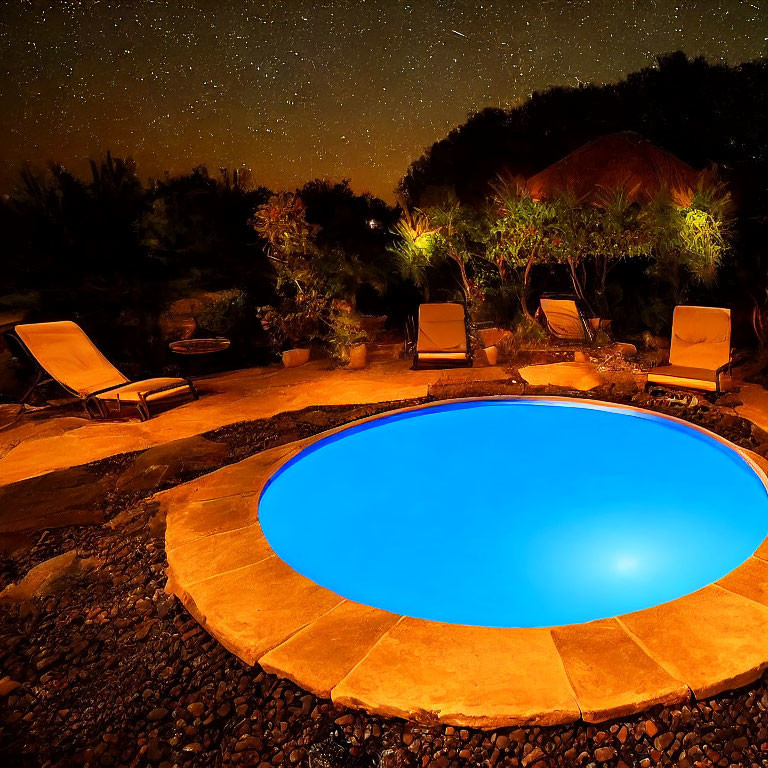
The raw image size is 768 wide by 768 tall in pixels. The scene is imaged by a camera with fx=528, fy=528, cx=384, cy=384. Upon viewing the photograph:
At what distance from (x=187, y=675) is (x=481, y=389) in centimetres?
427

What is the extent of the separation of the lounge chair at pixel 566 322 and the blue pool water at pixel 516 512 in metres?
2.47

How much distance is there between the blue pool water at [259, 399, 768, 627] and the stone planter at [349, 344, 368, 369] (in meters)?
2.09

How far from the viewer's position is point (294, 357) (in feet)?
Answer: 24.9

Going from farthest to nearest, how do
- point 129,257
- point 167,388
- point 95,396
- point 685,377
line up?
point 129,257
point 167,388
point 95,396
point 685,377

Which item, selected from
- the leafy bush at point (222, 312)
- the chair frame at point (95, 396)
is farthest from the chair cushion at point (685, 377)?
the leafy bush at point (222, 312)

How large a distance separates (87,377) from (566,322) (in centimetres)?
627

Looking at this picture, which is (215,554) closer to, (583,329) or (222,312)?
(583,329)

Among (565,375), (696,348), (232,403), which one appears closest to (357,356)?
(232,403)

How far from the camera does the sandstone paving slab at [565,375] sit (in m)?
5.85

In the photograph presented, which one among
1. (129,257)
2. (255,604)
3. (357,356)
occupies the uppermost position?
(129,257)

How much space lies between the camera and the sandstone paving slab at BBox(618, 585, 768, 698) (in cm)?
192

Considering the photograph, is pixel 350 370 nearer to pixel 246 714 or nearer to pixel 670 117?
pixel 246 714

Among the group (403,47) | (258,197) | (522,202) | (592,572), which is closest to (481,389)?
(592,572)

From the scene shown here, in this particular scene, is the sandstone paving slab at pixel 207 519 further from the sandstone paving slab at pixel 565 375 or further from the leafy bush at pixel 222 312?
the leafy bush at pixel 222 312
